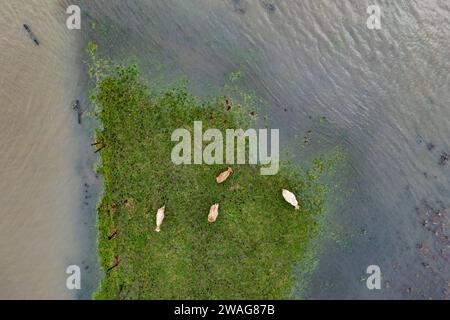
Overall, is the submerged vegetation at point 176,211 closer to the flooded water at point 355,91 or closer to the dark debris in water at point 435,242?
the flooded water at point 355,91

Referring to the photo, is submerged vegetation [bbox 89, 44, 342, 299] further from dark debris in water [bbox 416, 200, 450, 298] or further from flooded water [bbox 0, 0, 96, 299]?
dark debris in water [bbox 416, 200, 450, 298]

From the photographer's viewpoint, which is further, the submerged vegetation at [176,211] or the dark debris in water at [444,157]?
the dark debris in water at [444,157]

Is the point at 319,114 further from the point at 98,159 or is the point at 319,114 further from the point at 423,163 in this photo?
the point at 98,159

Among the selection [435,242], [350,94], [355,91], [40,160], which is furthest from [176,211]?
[435,242]

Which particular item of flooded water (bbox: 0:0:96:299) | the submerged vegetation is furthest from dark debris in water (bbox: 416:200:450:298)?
flooded water (bbox: 0:0:96:299)

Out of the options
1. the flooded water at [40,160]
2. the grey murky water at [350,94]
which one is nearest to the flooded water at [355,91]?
the grey murky water at [350,94]

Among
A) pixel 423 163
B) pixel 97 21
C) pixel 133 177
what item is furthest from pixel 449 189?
pixel 97 21
